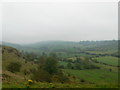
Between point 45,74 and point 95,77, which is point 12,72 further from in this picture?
point 95,77

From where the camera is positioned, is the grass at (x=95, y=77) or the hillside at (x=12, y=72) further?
the grass at (x=95, y=77)

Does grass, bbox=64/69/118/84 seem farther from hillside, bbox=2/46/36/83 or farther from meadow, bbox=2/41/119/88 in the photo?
hillside, bbox=2/46/36/83

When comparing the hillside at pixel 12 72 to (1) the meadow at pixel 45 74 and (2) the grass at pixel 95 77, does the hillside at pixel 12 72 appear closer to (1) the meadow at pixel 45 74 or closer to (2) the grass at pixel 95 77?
(1) the meadow at pixel 45 74

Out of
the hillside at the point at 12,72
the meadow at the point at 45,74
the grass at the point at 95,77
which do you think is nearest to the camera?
the meadow at the point at 45,74

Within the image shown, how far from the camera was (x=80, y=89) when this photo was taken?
6789 millimetres

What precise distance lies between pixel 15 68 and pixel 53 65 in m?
15.2

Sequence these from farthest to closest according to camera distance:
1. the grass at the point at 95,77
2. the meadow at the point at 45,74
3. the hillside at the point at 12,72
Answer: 1. the grass at the point at 95,77
2. the hillside at the point at 12,72
3. the meadow at the point at 45,74

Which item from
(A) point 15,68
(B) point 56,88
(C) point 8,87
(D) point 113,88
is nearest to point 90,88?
(D) point 113,88

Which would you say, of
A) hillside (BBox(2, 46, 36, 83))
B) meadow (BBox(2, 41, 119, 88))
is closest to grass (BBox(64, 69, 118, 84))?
meadow (BBox(2, 41, 119, 88))

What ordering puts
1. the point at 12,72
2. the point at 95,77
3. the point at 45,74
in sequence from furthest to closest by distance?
the point at 95,77 < the point at 12,72 < the point at 45,74

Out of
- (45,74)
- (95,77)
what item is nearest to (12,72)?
(45,74)

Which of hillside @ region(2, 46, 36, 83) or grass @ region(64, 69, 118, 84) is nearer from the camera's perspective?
hillside @ region(2, 46, 36, 83)

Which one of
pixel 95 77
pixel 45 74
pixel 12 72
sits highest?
pixel 45 74

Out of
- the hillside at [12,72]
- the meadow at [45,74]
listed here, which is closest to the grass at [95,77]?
the meadow at [45,74]
